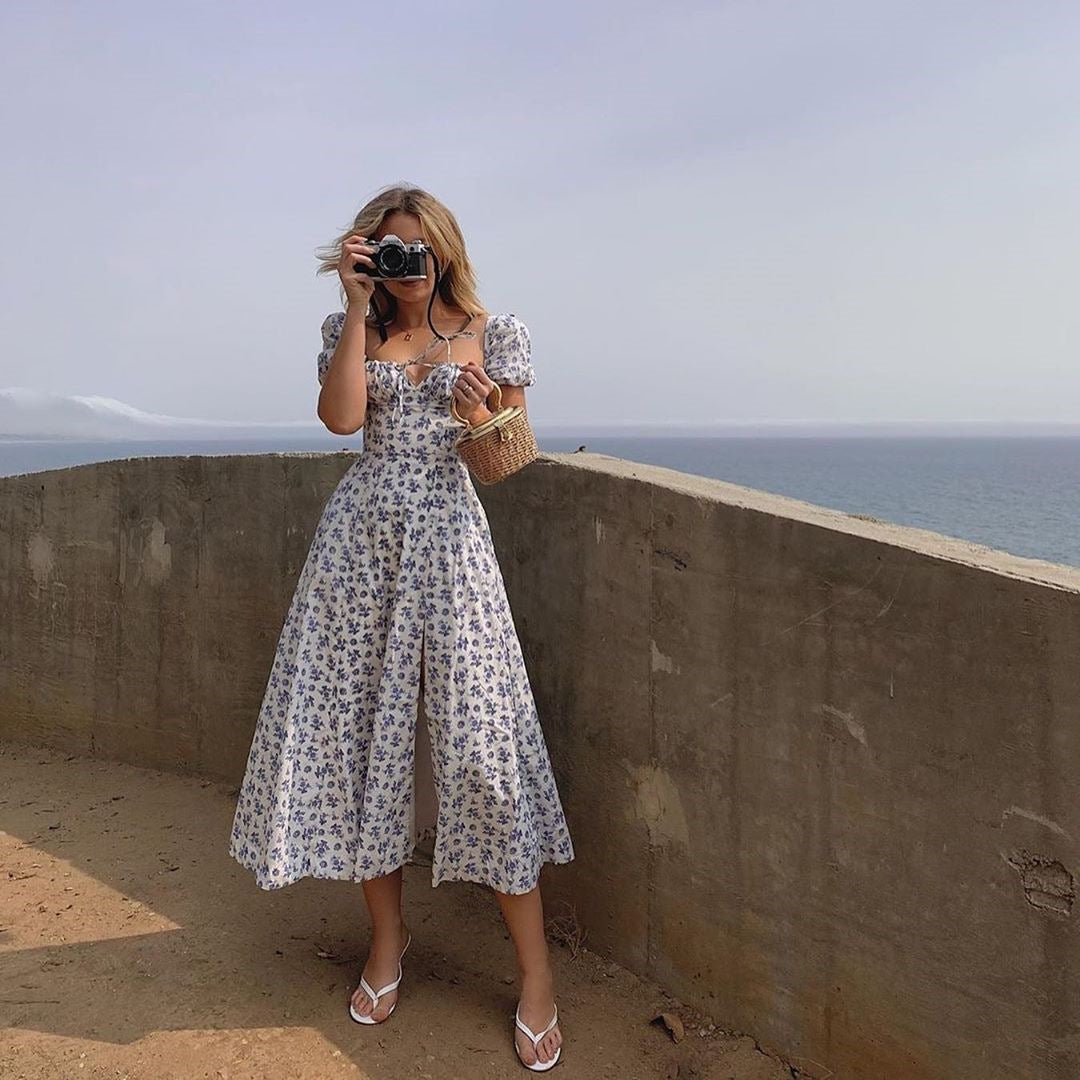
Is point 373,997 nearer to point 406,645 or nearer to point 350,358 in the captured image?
point 406,645

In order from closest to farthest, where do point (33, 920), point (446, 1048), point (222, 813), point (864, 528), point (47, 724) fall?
point (864, 528) < point (446, 1048) < point (33, 920) < point (222, 813) < point (47, 724)

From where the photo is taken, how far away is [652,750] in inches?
102

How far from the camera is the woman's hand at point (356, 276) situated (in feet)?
7.70

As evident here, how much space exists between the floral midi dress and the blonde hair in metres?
0.10

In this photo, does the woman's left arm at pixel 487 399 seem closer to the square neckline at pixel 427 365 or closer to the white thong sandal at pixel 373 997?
the square neckline at pixel 427 365

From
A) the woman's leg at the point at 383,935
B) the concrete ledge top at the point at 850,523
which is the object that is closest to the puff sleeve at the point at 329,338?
the concrete ledge top at the point at 850,523

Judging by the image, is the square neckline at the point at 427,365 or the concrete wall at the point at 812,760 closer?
the concrete wall at the point at 812,760

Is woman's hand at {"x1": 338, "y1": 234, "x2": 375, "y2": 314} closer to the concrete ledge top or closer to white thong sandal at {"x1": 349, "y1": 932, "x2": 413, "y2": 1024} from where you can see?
the concrete ledge top

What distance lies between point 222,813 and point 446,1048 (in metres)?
1.59

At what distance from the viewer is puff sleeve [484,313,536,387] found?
2.46 meters

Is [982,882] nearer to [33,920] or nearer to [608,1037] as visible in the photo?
[608,1037]

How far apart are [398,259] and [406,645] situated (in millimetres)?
859

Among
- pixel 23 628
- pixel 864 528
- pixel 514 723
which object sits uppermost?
pixel 864 528

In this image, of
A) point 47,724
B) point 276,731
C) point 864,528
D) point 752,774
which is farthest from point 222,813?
point 864,528
